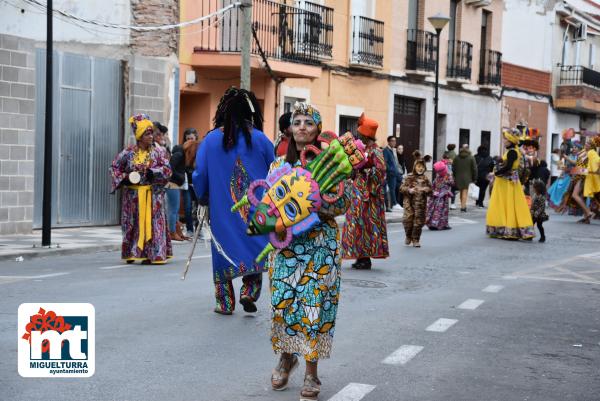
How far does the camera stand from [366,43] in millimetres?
28672

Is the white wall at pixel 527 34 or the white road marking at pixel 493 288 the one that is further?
the white wall at pixel 527 34

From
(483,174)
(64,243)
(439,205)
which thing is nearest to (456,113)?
(483,174)

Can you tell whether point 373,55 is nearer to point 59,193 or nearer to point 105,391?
point 59,193

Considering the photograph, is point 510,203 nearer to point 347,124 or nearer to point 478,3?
point 347,124

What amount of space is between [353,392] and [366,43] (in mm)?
23085

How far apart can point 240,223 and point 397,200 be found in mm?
18440

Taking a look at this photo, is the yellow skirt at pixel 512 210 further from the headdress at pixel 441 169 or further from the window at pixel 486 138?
the window at pixel 486 138

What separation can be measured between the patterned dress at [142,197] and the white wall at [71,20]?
5.16 m

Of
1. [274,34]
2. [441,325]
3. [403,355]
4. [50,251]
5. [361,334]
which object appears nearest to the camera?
[403,355]

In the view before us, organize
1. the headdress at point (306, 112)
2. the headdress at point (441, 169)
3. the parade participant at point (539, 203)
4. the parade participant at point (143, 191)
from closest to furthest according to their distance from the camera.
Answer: the headdress at point (306, 112) < the parade participant at point (143, 191) < the parade participant at point (539, 203) < the headdress at point (441, 169)

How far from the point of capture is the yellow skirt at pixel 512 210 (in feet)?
58.9

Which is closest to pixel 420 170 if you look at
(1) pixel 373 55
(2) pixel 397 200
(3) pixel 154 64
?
(3) pixel 154 64

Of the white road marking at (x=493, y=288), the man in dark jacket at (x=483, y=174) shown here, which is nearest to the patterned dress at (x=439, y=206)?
the white road marking at (x=493, y=288)

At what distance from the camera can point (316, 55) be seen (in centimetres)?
2566
